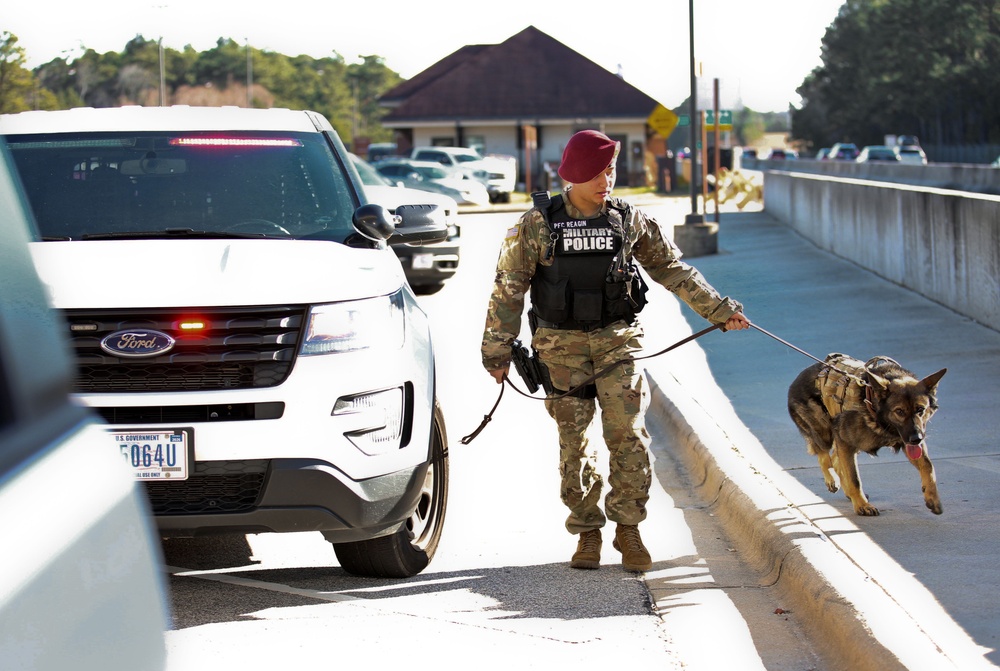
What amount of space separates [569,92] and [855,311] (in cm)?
5428

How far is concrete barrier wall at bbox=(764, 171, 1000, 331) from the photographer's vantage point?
11867mm

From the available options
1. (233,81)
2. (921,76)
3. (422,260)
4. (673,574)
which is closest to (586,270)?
(673,574)

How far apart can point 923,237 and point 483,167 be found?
32.9 m

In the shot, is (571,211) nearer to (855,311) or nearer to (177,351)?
(177,351)

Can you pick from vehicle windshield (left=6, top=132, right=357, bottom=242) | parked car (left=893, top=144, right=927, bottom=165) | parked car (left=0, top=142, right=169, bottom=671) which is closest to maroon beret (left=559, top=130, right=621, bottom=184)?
vehicle windshield (left=6, top=132, right=357, bottom=242)

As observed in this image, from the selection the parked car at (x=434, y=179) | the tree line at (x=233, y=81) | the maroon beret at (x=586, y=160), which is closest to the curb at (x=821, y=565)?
the maroon beret at (x=586, y=160)

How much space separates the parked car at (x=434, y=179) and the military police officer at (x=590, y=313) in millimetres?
21260

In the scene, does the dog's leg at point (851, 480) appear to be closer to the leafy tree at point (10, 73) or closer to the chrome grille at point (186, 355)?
the chrome grille at point (186, 355)

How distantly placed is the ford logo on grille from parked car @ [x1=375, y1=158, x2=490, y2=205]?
72.7 ft

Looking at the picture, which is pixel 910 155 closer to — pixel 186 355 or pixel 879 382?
pixel 879 382

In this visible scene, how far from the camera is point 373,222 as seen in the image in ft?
19.5

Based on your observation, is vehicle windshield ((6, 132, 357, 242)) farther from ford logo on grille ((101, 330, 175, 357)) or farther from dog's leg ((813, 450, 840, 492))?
dog's leg ((813, 450, 840, 492))

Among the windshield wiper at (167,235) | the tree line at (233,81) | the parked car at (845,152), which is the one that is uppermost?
the tree line at (233,81)

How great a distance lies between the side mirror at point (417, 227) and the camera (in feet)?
21.3
